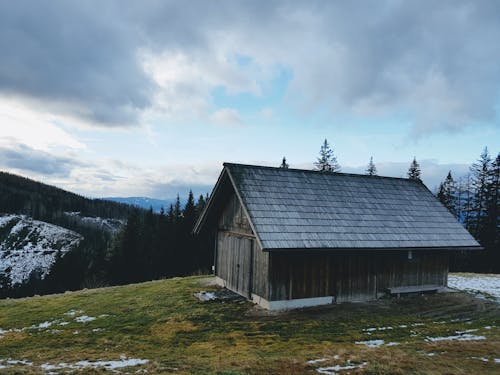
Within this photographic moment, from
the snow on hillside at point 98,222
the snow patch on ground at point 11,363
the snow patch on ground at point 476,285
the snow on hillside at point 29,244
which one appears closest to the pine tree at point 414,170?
the snow patch on ground at point 476,285

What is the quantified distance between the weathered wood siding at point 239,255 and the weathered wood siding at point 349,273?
88 cm

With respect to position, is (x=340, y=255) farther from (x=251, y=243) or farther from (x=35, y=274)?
(x=35, y=274)

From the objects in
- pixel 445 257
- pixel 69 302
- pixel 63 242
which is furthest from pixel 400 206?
pixel 63 242

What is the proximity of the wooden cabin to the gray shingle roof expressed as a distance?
0.19ft

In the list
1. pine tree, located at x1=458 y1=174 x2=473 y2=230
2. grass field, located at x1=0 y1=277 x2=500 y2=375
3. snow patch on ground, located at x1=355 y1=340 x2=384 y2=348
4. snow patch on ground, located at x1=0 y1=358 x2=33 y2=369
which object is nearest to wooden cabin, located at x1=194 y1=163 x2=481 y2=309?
grass field, located at x1=0 y1=277 x2=500 y2=375

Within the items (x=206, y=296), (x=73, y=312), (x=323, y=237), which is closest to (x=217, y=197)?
(x=206, y=296)

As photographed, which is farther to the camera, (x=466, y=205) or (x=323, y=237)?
(x=466, y=205)

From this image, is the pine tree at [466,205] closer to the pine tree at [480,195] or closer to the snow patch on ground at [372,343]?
the pine tree at [480,195]

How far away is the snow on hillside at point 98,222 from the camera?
155875 millimetres

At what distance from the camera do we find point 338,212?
1844 cm

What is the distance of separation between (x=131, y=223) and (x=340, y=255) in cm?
4161

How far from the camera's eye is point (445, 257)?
20.2 m

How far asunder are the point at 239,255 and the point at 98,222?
160m

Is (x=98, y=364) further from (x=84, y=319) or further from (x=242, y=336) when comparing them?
(x=84, y=319)
